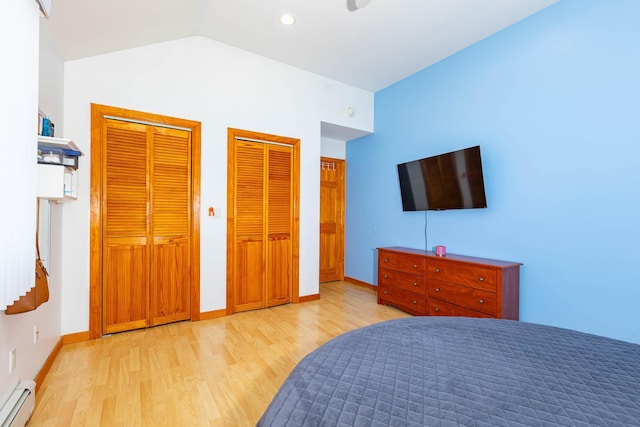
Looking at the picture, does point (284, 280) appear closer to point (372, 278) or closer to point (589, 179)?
point (372, 278)

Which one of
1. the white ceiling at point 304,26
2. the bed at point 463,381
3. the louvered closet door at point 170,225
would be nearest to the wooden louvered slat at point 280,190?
the louvered closet door at point 170,225

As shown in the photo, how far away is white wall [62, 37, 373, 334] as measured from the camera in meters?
2.61

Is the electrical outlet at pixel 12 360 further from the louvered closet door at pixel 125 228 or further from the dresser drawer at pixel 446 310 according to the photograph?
the dresser drawer at pixel 446 310

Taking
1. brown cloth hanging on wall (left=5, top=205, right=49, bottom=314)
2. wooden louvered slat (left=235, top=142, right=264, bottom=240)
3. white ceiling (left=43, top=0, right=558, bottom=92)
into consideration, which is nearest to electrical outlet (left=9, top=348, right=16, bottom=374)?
brown cloth hanging on wall (left=5, top=205, right=49, bottom=314)

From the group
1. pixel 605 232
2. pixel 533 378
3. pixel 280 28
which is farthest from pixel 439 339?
pixel 280 28

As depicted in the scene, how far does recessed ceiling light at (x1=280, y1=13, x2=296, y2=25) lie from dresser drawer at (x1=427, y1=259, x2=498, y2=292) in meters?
2.89

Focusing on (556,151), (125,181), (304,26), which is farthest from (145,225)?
(556,151)

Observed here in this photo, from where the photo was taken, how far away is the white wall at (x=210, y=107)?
261 cm

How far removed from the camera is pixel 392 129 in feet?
14.0

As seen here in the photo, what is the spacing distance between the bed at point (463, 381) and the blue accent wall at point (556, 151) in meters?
1.67

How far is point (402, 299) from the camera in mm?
3537

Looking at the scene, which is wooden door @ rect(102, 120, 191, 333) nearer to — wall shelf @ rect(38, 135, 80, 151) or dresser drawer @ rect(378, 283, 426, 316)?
wall shelf @ rect(38, 135, 80, 151)

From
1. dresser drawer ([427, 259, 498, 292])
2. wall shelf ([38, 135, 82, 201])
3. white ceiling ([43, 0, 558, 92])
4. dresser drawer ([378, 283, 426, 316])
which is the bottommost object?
dresser drawer ([378, 283, 426, 316])

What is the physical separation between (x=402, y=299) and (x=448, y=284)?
2.29 ft
